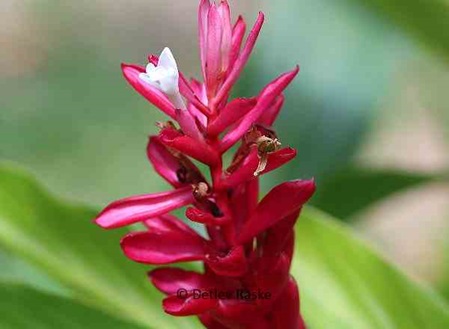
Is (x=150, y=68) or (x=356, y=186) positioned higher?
(x=150, y=68)

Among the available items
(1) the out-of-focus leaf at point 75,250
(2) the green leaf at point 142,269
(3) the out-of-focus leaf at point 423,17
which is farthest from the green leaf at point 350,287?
(3) the out-of-focus leaf at point 423,17

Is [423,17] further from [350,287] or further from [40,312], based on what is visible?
[40,312]

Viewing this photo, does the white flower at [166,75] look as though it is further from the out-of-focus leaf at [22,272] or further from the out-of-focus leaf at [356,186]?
the out-of-focus leaf at [356,186]

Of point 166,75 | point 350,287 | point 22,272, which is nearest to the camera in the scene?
point 166,75

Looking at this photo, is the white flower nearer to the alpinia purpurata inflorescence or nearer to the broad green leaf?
the alpinia purpurata inflorescence

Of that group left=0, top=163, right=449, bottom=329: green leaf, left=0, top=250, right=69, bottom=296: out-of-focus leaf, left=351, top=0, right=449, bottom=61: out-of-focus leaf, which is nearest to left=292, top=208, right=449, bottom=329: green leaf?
left=0, top=163, right=449, bottom=329: green leaf

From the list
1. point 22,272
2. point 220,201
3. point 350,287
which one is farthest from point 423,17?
point 22,272
